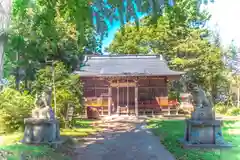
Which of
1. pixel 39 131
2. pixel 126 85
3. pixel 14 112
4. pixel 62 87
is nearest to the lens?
pixel 39 131

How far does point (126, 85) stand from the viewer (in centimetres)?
1755

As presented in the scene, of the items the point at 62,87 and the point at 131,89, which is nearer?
the point at 62,87

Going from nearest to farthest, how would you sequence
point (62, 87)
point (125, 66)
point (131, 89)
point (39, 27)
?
point (39, 27) → point (62, 87) → point (131, 89) → point (125, 66)

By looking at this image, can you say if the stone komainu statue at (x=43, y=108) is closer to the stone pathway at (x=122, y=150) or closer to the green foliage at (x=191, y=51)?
the stone pathway at (x=122, y=150)

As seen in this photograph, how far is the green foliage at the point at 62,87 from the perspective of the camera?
10.2m

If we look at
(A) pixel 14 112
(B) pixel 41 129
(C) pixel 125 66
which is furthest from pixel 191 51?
(B) pixel 41 129

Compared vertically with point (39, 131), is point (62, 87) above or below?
above

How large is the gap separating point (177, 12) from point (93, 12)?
149cm

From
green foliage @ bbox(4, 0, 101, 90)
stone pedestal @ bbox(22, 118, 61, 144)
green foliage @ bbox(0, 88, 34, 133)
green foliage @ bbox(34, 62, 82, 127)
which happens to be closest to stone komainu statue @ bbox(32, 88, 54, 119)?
stone pedestal @ bbox(22, 118, 61, 144)

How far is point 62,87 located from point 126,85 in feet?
23.4

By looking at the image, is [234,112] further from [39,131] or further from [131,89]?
[39,131]

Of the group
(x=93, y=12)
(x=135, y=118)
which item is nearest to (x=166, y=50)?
(x=135, y=118)

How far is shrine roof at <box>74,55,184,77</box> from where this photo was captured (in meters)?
17.0

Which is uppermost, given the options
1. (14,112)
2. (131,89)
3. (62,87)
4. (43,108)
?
(131,89)
